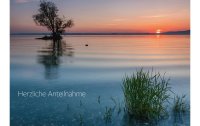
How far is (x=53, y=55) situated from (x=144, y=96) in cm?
352

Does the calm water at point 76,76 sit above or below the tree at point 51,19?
below

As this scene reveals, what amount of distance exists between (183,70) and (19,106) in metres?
3.01

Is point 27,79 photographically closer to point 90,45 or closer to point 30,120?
point 30,120

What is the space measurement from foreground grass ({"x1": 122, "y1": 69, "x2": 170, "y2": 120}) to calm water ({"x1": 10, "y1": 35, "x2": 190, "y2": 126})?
22 centimetres

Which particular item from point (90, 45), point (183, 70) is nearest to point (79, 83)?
point (183, 70)

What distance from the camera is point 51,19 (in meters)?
7.77

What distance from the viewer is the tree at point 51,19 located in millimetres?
7163

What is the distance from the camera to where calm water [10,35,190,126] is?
6.66 metres
